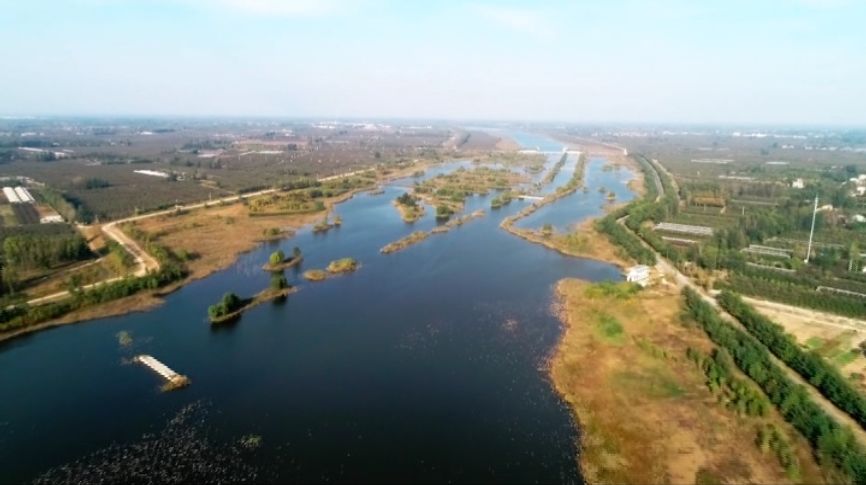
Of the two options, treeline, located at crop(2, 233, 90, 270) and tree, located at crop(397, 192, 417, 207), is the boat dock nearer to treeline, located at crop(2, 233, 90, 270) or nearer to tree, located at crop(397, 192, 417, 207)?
treeline, located at crop(2, 233, 90, 270)

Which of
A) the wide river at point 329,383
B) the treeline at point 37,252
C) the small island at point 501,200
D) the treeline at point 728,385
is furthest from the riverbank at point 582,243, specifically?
the treeline at point 37,252

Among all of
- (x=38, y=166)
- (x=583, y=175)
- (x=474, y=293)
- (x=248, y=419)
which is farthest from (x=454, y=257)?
(x=38, y=166)

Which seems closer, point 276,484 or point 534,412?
point 276,484

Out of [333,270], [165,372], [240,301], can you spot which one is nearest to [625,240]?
[333,270]

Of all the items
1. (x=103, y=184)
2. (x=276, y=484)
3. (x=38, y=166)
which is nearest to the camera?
(x=276, y=484)

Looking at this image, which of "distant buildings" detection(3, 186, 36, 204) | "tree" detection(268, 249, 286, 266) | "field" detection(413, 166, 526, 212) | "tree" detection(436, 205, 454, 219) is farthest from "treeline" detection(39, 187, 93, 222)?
"field" detection(413, 166, 526, 212)

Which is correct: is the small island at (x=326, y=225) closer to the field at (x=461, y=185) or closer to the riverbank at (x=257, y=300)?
the field at (x=461, y=185)

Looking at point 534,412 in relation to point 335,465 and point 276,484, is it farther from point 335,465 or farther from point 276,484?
point 276,484
